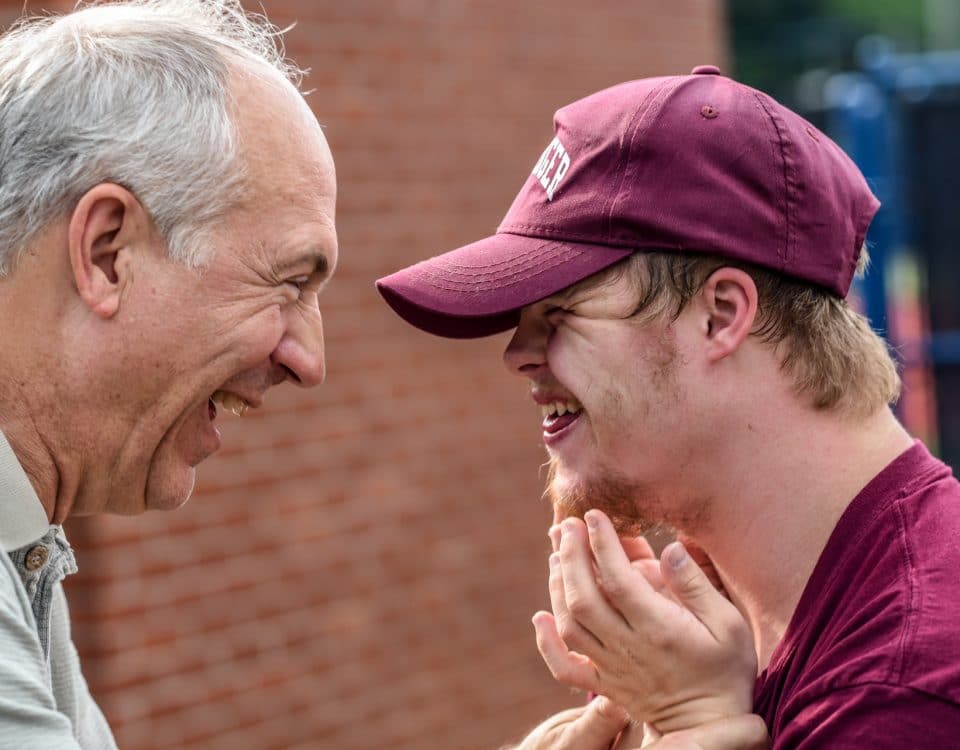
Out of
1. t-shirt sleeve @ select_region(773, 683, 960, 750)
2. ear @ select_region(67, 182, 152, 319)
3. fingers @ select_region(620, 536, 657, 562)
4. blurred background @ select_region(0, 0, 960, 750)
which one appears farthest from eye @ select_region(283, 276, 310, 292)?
blurred background @ select_region(0, 0, 960, 750)

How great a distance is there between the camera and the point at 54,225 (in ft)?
6.83

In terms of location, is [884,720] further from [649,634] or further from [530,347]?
[530,347]

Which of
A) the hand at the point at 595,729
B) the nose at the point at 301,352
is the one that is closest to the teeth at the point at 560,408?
the nose at the point at 301,352

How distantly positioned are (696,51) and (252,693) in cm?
415

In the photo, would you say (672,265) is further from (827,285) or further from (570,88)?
(570,88)

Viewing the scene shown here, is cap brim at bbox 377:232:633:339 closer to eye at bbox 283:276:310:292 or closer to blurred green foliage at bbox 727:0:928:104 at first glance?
eye at bbox 283:276:310:292

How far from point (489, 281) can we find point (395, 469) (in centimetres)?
313

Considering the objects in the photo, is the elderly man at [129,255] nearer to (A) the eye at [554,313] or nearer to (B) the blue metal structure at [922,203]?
(A) the eye at [554,313]

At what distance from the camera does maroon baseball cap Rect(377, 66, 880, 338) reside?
7.16 ft

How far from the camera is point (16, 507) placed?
6.95 feet

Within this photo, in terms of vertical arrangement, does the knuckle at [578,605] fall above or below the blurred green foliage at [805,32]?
above

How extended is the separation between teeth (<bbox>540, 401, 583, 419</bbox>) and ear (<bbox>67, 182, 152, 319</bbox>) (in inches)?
29.3

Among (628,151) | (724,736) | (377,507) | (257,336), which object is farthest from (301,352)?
(377,507)

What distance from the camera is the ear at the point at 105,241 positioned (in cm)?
207
